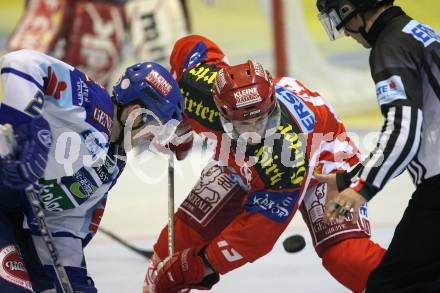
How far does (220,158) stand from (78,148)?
27.9 inches

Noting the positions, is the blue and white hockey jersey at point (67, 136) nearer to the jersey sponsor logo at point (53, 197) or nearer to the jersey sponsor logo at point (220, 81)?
the jersey sponsor logo at point (53, 197)

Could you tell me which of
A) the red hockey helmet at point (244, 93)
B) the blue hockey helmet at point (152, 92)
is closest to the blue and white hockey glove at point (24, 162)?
the blue hockey helmet at point (152, 92)

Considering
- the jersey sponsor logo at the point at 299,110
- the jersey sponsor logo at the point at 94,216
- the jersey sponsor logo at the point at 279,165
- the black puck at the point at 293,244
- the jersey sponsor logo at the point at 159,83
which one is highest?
the jersey sponsor logo at the point at 159,83

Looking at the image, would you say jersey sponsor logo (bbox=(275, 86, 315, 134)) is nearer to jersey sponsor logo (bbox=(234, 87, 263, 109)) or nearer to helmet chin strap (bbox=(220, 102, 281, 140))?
helmet chin strap (bbox=(220, 102, 281, 140))

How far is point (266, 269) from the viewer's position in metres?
4.21

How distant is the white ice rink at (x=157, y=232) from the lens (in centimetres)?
403

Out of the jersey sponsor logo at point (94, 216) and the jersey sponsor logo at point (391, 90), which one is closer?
the jersey sponsor logo at point (391, 90)

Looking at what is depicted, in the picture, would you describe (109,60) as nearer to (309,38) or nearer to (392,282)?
(309,38)

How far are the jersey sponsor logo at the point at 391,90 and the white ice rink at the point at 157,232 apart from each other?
5.14 ft

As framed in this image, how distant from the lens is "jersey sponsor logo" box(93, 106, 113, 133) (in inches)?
118

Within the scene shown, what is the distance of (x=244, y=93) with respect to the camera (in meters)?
3.18

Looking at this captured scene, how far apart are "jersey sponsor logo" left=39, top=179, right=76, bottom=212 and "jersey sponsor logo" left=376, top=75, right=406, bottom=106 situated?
1.24 meters

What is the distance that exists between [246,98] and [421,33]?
0.78m

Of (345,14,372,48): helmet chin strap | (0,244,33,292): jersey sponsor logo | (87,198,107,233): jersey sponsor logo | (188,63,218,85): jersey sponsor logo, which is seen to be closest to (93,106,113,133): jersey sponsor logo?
(87,198,107,233): jersey sponsor logo
